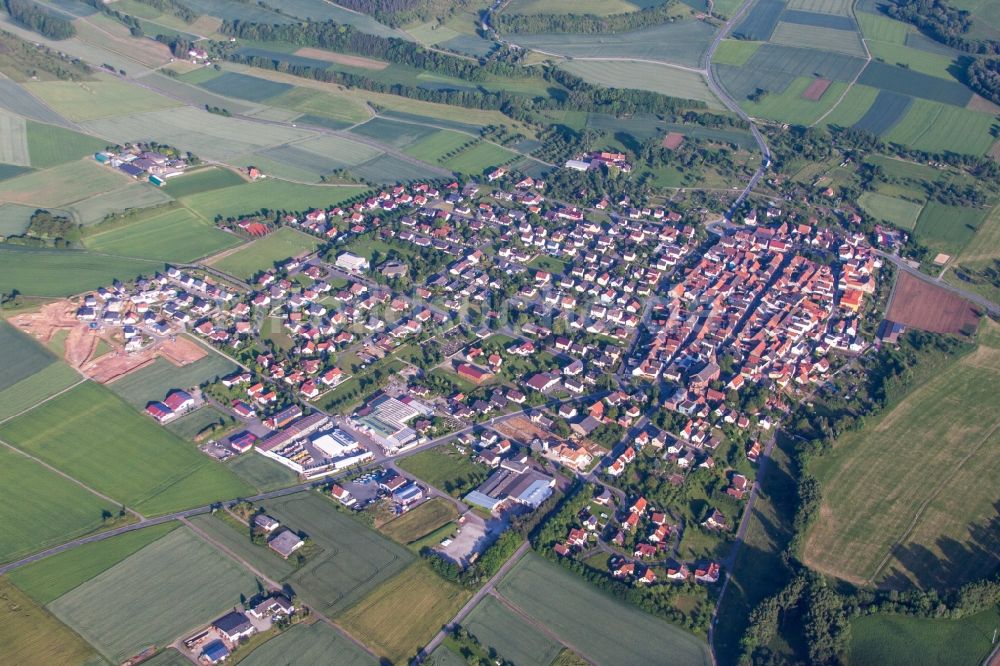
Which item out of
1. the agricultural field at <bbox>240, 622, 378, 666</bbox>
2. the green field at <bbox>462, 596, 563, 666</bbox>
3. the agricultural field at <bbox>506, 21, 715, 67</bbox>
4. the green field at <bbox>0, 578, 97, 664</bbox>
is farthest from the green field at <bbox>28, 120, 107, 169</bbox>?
the green field at <bbox>462, 596, 563, 666</bbox>

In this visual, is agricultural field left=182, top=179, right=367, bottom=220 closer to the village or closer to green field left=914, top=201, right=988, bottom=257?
the village

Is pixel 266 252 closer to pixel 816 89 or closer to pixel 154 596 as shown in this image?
pixel 154 596

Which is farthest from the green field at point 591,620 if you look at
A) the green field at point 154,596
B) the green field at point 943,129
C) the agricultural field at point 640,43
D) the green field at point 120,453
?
the agricultural field at point 640,43

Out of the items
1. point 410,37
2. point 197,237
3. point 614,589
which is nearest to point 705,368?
point 614,589

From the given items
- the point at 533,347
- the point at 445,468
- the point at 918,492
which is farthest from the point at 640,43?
the point at 445,468

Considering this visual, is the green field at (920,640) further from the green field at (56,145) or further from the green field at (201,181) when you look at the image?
the green field at (56,145)
